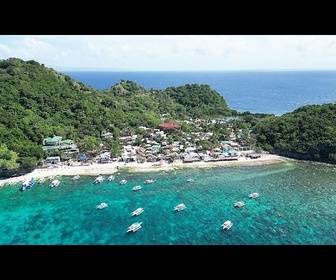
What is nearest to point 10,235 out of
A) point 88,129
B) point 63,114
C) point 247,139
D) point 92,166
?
point 92,166

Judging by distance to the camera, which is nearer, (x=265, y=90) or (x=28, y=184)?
(x=28, y=184)

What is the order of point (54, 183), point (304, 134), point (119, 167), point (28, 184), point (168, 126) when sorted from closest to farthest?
point (28, 184) < point (54, 183) < point (119, 167) < point (304, 134) < point (168, 126)

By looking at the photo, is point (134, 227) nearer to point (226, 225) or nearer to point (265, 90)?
point (226, 225)

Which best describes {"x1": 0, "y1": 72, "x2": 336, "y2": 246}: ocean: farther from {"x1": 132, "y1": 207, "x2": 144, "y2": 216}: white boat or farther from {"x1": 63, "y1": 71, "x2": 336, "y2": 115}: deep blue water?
{"x1": 63, "y1": 71, "x2": 336, "y2": 115}: deep blue water

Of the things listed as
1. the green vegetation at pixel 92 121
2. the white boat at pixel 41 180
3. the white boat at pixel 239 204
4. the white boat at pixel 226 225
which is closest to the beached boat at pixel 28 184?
the white boat at pixel 41 180

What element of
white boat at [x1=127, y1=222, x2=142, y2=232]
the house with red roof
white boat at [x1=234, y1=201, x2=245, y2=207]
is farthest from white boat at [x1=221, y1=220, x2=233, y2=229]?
the house with red roof

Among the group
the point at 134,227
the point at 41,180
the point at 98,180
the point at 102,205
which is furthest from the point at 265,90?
the point at 134,227

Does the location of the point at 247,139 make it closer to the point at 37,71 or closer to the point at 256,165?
the point at 256,165
